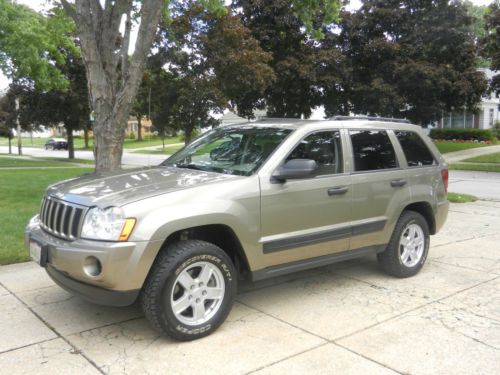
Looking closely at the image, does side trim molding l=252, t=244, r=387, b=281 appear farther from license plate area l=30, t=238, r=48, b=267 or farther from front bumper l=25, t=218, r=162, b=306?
license plate area l=30, t=238, r=48, b=267

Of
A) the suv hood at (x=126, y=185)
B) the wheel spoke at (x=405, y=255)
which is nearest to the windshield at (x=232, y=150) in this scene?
the suv hood at (x=126, y=185)

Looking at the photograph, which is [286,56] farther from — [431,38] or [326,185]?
[326,185]

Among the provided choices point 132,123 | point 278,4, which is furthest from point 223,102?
point 132,123

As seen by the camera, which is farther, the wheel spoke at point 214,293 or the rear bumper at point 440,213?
the rear bumper at point 440,213

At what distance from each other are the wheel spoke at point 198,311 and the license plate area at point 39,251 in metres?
1.23

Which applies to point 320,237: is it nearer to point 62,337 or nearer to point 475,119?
point 62,337

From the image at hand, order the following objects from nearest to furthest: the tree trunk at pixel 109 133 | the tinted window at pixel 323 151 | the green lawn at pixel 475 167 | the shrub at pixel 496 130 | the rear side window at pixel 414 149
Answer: the tinted window at pixel 323 151 → the rear side window at pixel 414 149 → the tree trunk at pixel 109 133 → the green lawn at pixel 475 167 → the shrub at pixel 496 130

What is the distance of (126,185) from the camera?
425cm

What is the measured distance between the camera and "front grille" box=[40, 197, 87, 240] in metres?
3.92

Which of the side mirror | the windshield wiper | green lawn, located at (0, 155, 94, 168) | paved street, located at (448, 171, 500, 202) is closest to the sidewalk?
paved street, located at (448, 171, 500, 202)

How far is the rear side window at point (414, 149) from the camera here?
586 cm

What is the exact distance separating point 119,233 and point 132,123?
8796 centimetres

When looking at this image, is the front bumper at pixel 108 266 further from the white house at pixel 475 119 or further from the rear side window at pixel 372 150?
the white house at pixel 475 119

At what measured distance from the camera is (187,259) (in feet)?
12.9
